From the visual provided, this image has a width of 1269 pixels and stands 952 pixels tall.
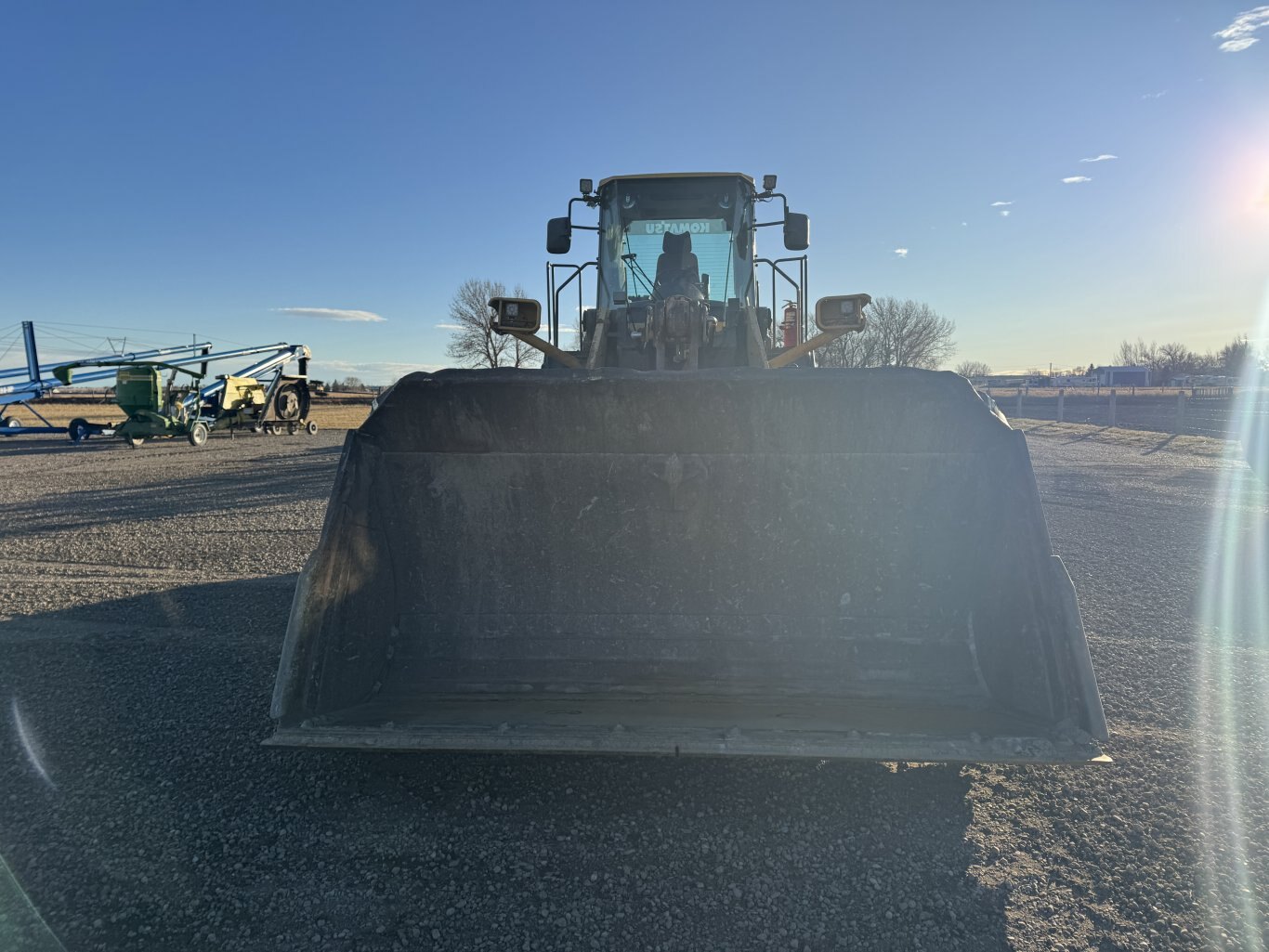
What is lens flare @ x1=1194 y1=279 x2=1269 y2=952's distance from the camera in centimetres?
216

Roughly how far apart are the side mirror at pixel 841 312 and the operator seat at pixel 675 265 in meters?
1.74

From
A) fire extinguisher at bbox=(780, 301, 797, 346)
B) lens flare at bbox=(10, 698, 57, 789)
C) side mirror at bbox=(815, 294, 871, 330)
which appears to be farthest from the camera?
fire extinguisher at bbox=(780, 301, 797, 346)

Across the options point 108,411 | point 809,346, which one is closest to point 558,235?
point 809,346

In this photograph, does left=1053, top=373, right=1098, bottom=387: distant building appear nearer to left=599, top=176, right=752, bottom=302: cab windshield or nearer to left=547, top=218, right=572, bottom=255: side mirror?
left=599, top=176, right=752, bottom=302: cab windshield

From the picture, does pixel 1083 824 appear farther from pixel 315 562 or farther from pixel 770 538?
pixel 315 562

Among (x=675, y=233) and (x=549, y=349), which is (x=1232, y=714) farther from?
(x=675, y=233)

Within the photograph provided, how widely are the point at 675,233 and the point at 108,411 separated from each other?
38116 mm

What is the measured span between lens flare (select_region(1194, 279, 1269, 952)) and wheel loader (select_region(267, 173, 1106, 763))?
2.36ft

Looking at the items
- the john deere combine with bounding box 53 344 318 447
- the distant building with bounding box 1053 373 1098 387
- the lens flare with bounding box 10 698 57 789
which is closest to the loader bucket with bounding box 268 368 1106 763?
the lens flare with bounding box 10 698 57 789

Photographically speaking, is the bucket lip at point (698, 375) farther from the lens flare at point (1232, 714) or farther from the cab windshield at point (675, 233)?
the cab windshield at point (675, 233)

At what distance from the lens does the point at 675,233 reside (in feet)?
20.4

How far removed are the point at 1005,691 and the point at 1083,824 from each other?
0.50 metres

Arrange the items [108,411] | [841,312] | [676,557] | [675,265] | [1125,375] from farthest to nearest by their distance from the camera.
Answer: [1125,375]
[108,411]
[675,265]
[841,312]
[676,557]

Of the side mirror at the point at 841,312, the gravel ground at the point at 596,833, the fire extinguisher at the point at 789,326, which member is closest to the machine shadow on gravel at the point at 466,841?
the gravel ground at the point at 596,833
